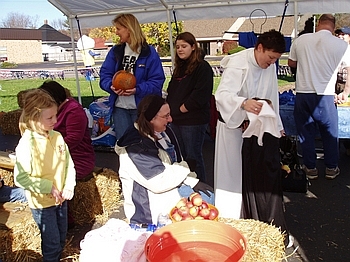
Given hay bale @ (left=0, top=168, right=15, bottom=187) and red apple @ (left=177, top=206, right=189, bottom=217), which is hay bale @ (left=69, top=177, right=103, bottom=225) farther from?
red apple @ (left=177, top=206, right=189, bottom=217)

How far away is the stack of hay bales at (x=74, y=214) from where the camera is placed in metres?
3.27

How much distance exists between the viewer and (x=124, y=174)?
278 cm

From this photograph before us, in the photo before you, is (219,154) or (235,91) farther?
(219,154)

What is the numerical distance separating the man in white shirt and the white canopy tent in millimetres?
1031

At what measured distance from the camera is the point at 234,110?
309 centimetres

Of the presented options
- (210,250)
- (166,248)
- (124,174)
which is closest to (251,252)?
(210,250)

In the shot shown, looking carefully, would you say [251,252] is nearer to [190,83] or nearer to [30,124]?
[30,124]

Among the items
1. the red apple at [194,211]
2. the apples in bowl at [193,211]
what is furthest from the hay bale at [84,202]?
the red apple at [194,211]

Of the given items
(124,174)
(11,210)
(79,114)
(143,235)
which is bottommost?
(11,210)

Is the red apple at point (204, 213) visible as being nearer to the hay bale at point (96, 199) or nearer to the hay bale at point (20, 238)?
the hay bale at point (20, 238)

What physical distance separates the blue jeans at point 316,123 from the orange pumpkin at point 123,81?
2.14 metres

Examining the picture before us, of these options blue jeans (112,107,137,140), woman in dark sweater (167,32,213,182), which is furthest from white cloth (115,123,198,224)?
blue jeans (112,107,137,140)

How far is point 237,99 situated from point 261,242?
1069 mm

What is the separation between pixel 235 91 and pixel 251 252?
1.27 m
